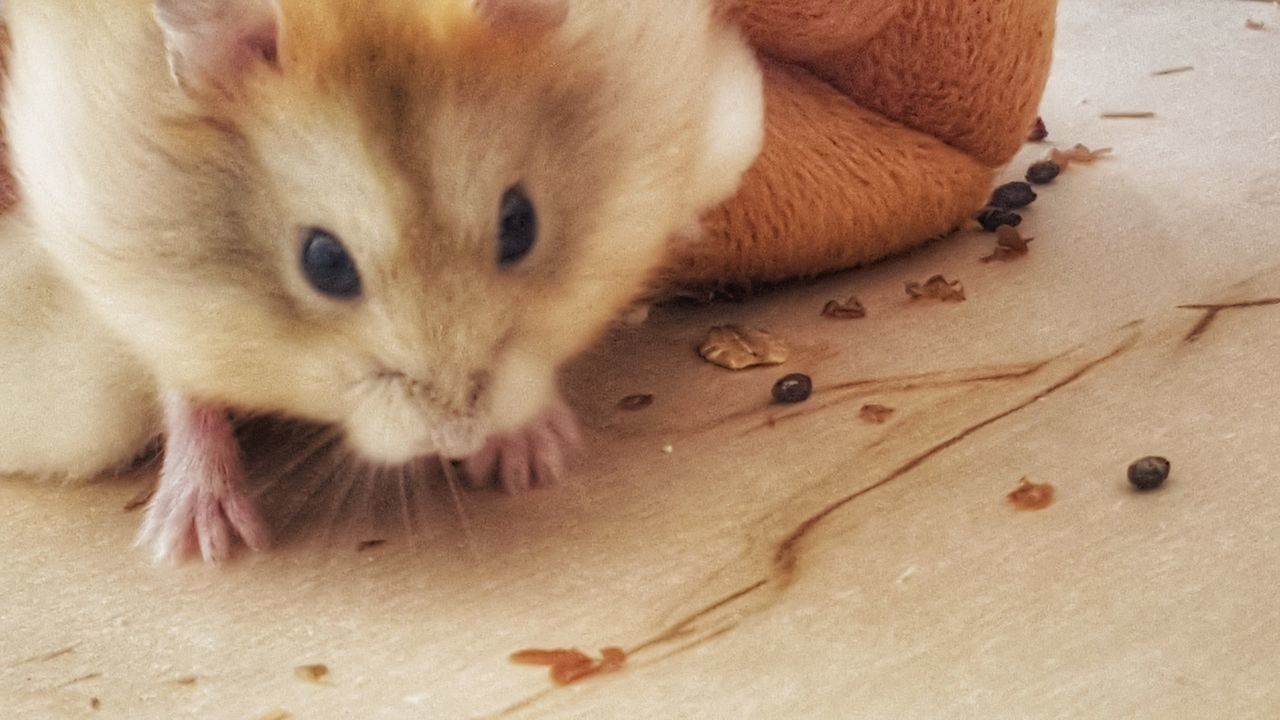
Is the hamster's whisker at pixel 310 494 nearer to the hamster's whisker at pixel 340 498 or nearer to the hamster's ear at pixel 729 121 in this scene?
the hamster's whisker at pixel 340 498

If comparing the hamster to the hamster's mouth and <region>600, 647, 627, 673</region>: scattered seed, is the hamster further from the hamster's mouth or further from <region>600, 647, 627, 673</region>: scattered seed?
<region>600, 647, 627, 673</region>: scattered seed

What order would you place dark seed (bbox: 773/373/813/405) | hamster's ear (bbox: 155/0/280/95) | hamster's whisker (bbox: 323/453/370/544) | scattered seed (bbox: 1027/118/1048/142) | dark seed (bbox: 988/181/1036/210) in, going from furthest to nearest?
scattered seed (bbox: 1027/118/1048/142)
dark seed (bbox: 988/181/1036/210)
dark seed (bbox: 773/373/813/405)
hamster's whisker (bbox: 323/453/370/544)
hamster's ear (bbox: 155/0/280/95)

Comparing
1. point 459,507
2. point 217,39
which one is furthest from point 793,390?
point 217,39

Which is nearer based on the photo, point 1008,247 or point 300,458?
point 300,458

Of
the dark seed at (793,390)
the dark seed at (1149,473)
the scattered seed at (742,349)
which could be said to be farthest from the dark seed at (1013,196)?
the dark seed at (1149,473)

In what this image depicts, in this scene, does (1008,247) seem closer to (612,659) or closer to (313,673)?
(612,659)

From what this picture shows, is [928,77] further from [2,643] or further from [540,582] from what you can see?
[2,643]

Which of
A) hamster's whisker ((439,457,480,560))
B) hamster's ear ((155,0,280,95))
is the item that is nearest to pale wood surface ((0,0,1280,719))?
hamster's whisker ((439,457,480,560))
